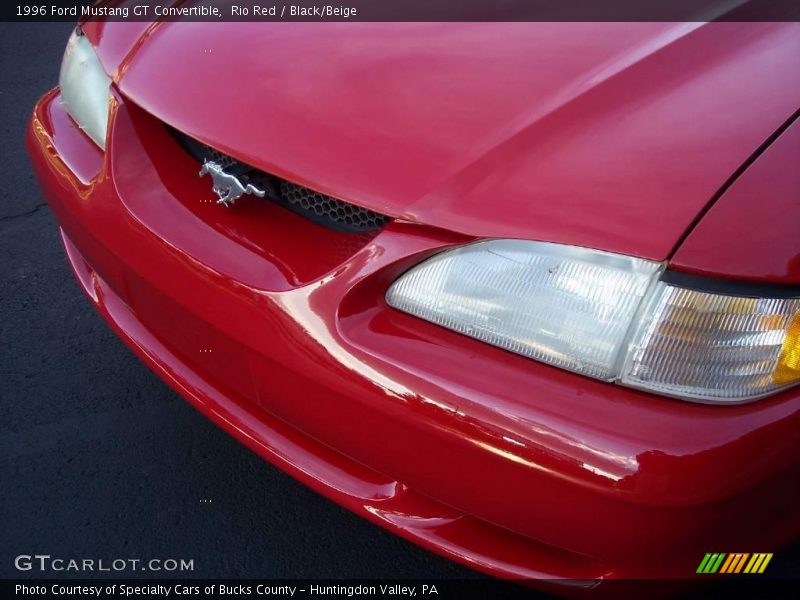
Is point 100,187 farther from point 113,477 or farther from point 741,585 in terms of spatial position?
point 741,585

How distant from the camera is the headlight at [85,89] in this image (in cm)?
197

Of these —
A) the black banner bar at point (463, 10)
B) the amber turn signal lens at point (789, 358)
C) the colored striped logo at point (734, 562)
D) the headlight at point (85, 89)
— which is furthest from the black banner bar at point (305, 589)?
the black banner bar at point (463, 10)

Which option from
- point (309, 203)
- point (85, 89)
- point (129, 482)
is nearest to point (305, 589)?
point (129, 482)

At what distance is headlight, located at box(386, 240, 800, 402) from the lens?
49.6 inches

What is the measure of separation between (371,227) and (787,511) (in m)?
0.86

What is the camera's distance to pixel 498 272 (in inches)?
53.3

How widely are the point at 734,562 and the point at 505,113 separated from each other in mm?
847

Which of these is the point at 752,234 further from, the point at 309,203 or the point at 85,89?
the point at 85,89

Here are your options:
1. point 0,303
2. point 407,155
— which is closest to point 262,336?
point 407,155

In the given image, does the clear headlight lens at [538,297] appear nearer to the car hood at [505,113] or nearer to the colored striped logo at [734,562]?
the car hood at [505,113]

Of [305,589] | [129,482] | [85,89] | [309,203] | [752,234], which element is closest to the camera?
[752,234]

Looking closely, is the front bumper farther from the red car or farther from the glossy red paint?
the glossy red paint

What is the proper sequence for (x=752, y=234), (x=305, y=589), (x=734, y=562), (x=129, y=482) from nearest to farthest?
(x=752, y=234), (x=734, y=562), (x=305, y=589), (x=129, y=482)

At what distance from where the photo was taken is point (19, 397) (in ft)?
7.96
